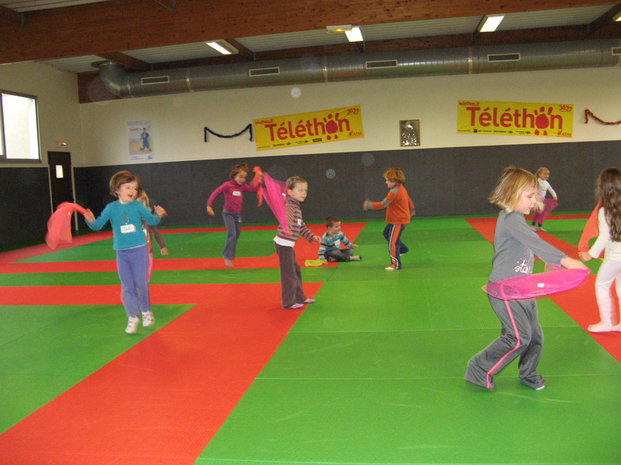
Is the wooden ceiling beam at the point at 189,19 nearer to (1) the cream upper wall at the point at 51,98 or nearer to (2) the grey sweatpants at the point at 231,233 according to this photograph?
(2) the grey sweatpants at the point at 231,233

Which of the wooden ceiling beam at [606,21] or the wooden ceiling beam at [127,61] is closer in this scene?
the wooden ceiling beam at [606,21]

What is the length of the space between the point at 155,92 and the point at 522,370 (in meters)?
14.3

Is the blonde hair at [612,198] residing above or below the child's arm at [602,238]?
above

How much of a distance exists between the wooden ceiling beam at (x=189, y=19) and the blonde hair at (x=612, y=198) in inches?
224

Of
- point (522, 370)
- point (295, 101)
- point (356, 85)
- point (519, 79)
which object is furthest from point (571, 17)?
point (522, 370)

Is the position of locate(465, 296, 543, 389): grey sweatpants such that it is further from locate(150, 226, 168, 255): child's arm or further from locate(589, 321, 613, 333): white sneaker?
locate(150, 226, 168, 255): child's arm

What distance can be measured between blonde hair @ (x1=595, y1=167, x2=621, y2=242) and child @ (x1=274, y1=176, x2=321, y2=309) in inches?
114

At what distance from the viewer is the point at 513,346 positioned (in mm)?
3355

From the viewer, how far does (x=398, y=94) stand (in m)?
15.6

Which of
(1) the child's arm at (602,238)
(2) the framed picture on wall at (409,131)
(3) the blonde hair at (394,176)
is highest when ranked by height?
(2) the framed picture on wall at (409,131)

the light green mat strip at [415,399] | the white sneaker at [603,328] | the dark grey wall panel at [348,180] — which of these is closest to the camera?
the light green mat strip at [415,399]

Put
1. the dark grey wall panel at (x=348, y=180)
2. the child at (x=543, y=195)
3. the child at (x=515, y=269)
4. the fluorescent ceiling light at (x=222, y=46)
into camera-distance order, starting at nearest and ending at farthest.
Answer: the child at (x=515, y=269) → the child at (x=543, y=195) → the fluorescent ceiling light at (x=222, y=46) → the dark grey wall panel at (x=348, y=180)

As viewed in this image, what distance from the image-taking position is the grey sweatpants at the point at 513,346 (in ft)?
10.9

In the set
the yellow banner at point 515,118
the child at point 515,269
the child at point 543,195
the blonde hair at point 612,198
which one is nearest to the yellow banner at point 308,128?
the yellow banner at point 515,118
